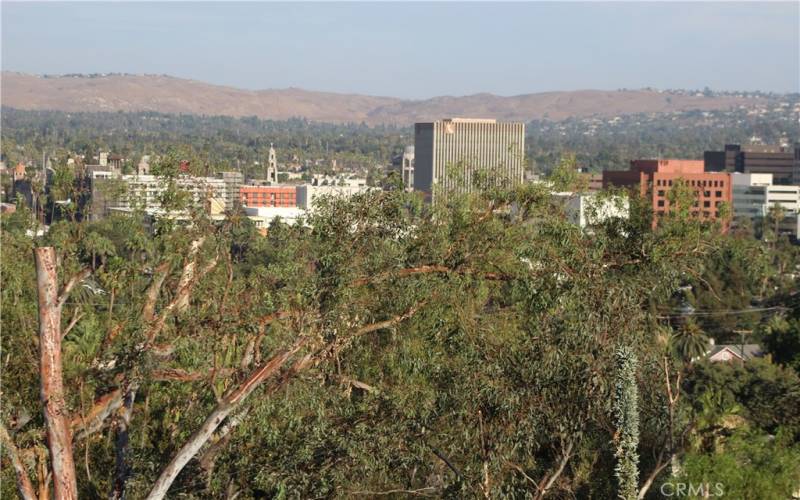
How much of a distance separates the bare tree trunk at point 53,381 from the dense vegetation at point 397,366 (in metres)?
0.30

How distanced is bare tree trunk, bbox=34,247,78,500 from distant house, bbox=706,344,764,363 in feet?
68.6

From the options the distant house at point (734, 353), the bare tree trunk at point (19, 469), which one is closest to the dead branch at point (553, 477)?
the bare tree trunk at point (19, 469)

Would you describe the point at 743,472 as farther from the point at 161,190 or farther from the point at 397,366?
the point at 161,190

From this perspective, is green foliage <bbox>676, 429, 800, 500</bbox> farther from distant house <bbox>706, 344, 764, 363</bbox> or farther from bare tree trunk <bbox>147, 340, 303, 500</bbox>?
distant house <bbox>706, 344, 764, 363</bbox>

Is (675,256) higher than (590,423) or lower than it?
higher

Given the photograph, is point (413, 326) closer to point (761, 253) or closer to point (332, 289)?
point (332, 289)

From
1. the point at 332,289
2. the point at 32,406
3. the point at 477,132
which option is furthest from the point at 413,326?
the point at 477,132

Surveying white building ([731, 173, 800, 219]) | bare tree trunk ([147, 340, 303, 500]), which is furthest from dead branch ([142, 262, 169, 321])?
white building ([731, 173, 800, 219])

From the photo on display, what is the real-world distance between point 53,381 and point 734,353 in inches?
927

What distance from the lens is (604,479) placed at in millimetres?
9852

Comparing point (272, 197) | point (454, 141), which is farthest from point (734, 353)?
point (454, 141)

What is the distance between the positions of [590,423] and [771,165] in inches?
4469

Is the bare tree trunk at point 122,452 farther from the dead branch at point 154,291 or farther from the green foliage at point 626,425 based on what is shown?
the green foliage at point 626,425

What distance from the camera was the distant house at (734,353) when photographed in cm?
2866
